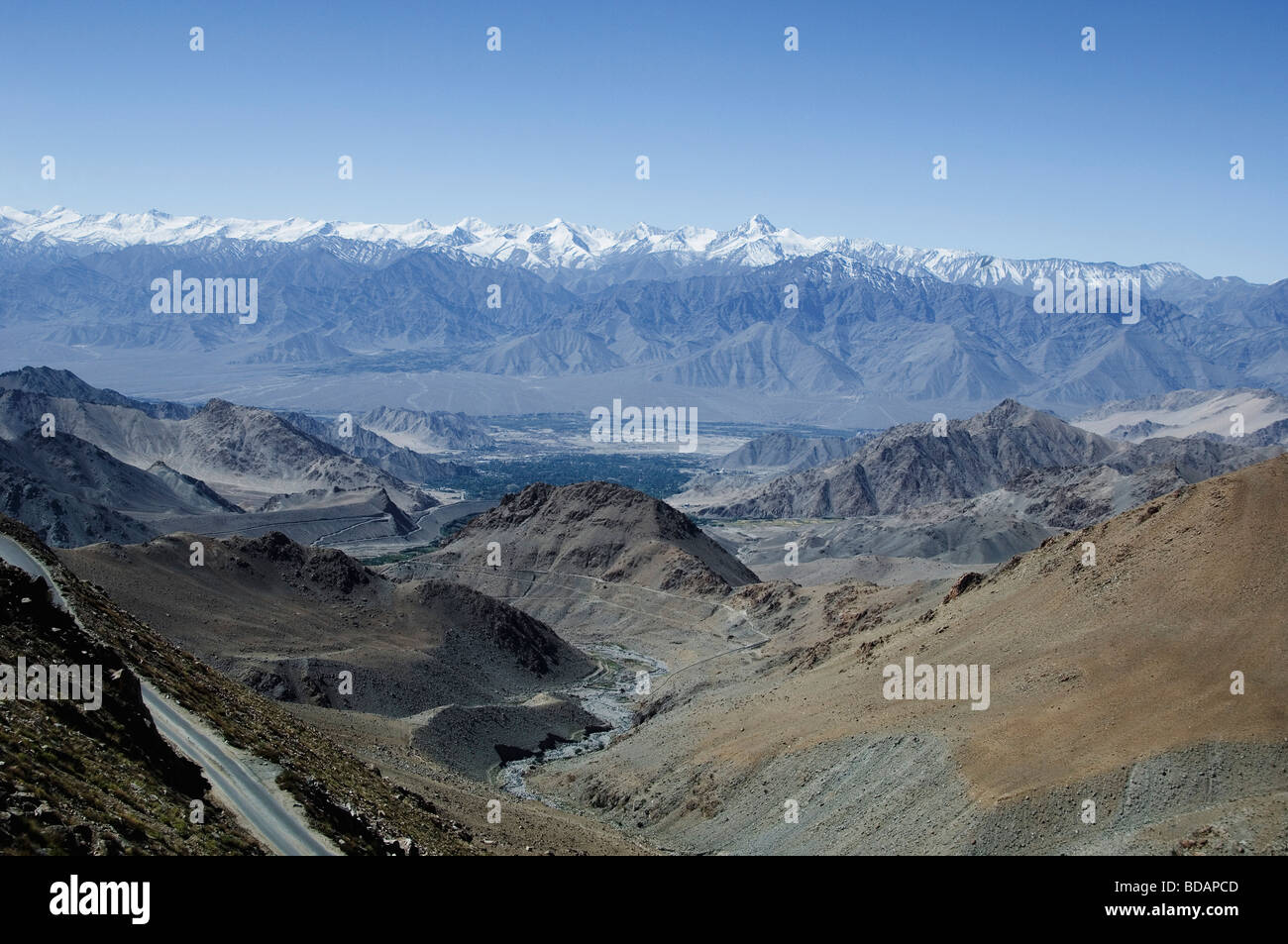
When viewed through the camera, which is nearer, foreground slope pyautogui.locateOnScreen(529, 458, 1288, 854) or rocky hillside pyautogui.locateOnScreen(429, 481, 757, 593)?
foreground slope pyautogui.locateOnScreen(529, 458, 1288, 854)

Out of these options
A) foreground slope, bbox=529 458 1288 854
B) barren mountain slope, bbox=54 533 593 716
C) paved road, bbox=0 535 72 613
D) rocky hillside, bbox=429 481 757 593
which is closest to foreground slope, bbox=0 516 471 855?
paved road, bbox=0 535 72 613

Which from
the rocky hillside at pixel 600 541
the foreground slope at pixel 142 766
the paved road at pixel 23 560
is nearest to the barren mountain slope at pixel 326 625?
the paved road at pixel 23 560

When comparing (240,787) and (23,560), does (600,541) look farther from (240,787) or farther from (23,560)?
(240,787)

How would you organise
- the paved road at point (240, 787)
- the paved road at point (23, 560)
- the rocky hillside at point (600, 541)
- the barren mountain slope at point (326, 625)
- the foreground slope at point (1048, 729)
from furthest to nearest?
the rocky hillside at point (600, 541), the barren mountain slope at point (326, 625), the paved road at point (23, 560), the foreground slope at point (1048, 729), the paved road at point (240, 787)

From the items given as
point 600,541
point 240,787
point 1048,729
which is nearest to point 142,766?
point 240,787

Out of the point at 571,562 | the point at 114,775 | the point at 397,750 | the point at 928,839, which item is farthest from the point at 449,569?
the point at 114,775

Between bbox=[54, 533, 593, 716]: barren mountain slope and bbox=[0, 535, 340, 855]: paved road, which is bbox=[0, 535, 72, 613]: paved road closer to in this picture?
bbox=[0, 535, 340, 855]: paved road

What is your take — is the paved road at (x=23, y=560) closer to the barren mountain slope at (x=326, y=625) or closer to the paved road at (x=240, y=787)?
the paved road at (x=240, y=787)

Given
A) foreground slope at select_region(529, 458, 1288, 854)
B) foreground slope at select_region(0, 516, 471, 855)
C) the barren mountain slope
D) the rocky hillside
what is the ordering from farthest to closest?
1. the rocky hillside
2. the barren mountain slope
3. foreground slope at select_region(529, 458, 1288, 854)
4. foreground slope at select_region(0, 516, 471, 855)

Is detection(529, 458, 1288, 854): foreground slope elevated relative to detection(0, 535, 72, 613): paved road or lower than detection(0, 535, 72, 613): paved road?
lower
